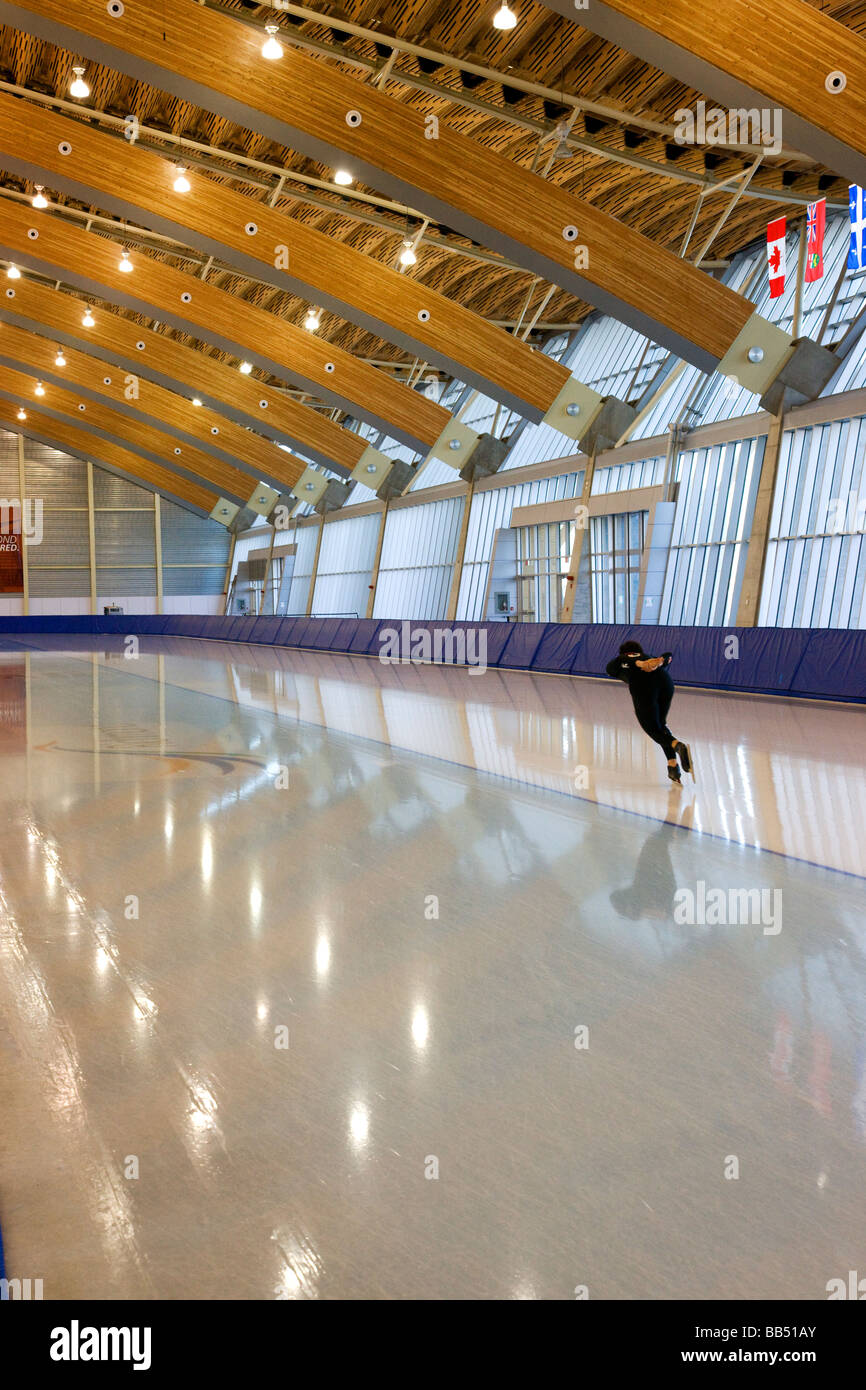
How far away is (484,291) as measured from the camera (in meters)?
33.2

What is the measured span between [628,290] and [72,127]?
10955mm

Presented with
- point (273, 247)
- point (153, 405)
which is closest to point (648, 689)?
point (273, 247)

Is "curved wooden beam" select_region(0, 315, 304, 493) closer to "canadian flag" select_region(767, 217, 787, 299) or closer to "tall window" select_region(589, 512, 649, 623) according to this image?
A: "tall window" select_region(589, 512, 649, 623)

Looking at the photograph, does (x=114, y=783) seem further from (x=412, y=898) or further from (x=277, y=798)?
(x=412, y=898)

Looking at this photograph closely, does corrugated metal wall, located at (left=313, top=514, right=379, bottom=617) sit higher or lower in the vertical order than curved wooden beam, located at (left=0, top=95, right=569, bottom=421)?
lower

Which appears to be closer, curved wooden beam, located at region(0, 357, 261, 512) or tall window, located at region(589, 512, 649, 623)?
tall window, located at region(589, 512, 649, 623)

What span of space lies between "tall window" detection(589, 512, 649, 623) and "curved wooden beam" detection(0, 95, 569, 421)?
10.7 ft

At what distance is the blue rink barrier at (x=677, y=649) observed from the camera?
57.5ft

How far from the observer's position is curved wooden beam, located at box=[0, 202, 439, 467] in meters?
27.9

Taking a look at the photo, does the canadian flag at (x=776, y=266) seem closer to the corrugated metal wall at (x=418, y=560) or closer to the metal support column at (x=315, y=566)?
the corrugated metal wall at (x=418, y=560)

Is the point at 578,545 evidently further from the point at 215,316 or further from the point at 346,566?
the point at 346,566

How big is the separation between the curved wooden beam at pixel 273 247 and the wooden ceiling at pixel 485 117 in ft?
4.03

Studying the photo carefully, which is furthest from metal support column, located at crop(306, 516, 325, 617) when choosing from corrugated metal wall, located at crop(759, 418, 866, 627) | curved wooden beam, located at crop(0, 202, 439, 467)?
corrugated metal wall, located at crop(759, 418, 866, 627)
